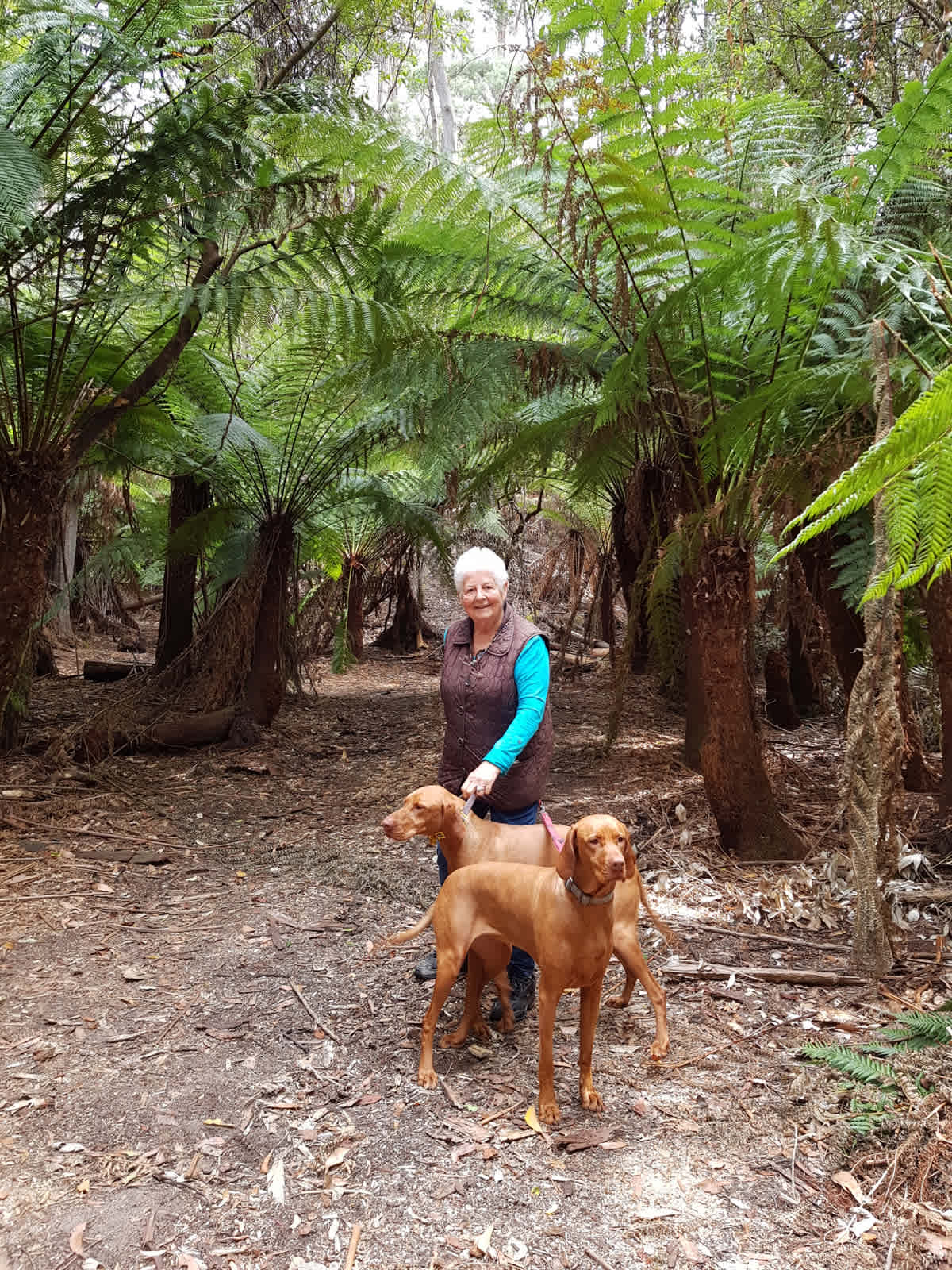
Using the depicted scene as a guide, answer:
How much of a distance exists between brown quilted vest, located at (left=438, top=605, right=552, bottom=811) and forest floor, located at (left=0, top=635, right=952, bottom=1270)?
64cm

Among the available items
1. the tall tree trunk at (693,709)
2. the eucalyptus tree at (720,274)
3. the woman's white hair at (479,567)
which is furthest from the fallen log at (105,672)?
the woman's white hair at (479,567)

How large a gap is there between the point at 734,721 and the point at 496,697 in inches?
48.1

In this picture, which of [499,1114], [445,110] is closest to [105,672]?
[499,1114]

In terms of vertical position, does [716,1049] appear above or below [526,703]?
below

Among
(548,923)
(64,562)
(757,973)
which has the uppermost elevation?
(64,562)

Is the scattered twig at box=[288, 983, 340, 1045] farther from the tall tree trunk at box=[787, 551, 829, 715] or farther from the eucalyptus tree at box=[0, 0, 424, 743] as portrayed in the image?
the tall tree trunk at box=[787, 551, 829, 715]

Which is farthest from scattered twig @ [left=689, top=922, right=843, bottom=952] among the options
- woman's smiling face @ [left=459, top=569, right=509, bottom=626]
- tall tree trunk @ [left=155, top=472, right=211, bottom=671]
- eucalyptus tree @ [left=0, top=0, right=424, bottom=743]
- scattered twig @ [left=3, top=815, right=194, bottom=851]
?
tall tree trunk @ [left=155, top=472, right=211, bottom=671]

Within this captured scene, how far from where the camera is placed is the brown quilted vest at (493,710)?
7.83 ft

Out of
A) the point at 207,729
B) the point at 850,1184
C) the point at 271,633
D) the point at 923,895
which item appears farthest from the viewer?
the point at 271,633

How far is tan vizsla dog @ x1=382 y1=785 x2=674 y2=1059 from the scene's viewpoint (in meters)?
2.14

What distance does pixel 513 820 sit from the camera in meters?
2.49

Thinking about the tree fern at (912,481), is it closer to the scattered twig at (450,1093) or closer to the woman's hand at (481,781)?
the woman's hand at (481,781)

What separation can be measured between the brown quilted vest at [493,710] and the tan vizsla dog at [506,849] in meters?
0.11

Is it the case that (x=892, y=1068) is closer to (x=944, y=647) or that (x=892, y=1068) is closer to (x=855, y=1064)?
(x=855, y=1064)
